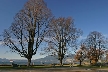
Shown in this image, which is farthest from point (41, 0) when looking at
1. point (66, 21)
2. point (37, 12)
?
point (66, 21)

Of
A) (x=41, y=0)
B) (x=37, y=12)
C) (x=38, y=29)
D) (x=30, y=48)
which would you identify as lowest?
(x=30, y=48)

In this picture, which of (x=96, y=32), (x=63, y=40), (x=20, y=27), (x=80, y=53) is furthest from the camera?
(x=80, y=53)

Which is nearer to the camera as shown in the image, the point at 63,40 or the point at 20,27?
the point at 20,27

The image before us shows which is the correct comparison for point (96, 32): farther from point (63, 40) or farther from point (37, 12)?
point (37, 12)

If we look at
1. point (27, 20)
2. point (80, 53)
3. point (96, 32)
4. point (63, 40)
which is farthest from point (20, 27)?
point (80, 53)

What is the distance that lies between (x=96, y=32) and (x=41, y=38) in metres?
40.9

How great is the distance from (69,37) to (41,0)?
18.3m

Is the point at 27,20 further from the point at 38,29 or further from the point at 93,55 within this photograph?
the point at 93,55

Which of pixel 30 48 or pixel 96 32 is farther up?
pixel 96 32

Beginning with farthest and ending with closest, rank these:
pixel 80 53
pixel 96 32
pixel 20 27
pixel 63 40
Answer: pixel 80 53, pixel 96 32, pixel 63 40, pixel 20 27

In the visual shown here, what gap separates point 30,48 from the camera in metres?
51.5

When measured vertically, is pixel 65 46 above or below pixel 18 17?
below

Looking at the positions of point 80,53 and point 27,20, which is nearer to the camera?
point 27,20

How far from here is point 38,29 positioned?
52.0 m
